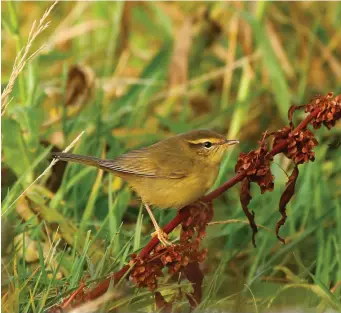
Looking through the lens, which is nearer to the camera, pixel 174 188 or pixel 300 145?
pixel 300 145

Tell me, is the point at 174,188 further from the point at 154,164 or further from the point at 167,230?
the point at 167,230

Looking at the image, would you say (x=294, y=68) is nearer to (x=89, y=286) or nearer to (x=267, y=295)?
(x=267, y=295)

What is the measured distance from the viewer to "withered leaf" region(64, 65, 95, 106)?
429 cm

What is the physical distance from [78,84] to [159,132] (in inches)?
20.1

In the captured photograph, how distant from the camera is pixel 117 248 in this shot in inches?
119

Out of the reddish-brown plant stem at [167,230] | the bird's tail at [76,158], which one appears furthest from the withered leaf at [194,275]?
the bird's tail at [76,158]

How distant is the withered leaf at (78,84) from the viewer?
169 inches

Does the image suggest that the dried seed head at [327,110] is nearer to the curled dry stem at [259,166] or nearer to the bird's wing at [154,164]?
Answer: the curled dry stem at [259,166]

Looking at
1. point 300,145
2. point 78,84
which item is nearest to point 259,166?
point 300,145

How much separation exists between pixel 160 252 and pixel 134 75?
313 centimetres

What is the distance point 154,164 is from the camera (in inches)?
113

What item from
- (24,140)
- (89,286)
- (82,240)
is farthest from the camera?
(24,140)

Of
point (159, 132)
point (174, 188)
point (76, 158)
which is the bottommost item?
point (159, 132)

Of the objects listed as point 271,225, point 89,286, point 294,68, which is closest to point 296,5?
point 294,68
